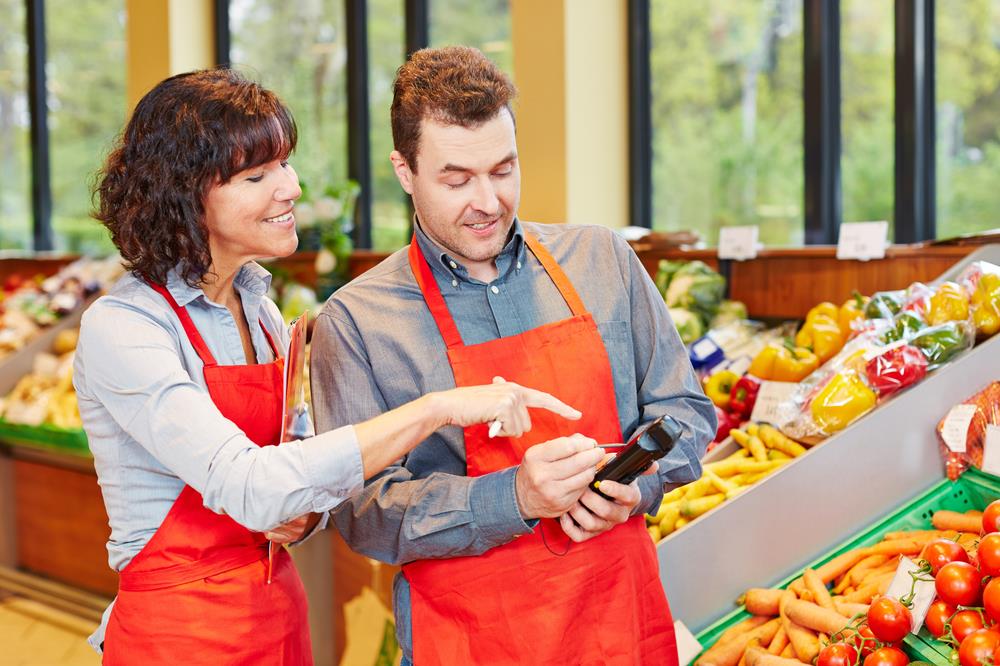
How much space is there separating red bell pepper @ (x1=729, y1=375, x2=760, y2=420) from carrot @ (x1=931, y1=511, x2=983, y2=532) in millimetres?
784

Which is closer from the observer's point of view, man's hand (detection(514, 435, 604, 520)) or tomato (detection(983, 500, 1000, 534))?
man's hand (detection(514, 435, 604, 520))

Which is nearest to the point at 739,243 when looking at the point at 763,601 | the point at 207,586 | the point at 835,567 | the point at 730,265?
the point at 730,265

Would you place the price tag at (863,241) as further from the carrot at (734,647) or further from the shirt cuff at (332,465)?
the shirt cuff at (332,465)

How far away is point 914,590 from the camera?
191cm

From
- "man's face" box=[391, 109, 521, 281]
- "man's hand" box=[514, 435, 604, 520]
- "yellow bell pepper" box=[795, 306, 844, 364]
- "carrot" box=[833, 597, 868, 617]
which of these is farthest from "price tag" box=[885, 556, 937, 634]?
"yellow bell pepper" box=[795, 306, 844, 364]

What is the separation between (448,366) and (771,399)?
1.42m

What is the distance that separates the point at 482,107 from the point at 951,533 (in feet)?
4.39

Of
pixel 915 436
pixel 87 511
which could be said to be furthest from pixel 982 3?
pixel 87 511

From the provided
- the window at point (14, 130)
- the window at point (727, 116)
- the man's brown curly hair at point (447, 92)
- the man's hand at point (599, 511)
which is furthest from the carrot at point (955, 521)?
the window at point (14, 130)

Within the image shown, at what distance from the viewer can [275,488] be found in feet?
4.67

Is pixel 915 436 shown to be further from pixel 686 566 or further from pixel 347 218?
pixel 347 218

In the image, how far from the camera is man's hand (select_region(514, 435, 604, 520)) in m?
1.52

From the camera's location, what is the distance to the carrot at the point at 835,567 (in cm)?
230

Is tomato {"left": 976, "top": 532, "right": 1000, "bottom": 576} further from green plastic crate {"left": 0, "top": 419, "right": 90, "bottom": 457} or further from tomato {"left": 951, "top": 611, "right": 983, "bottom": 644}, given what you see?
green plastic crate {"left": 0, "top": 419, "right": 90, "bottom": 457}
